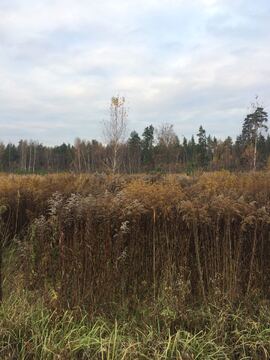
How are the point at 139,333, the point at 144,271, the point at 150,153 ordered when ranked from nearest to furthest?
the point at 139,333 → the point at 144,271 → the point at 150,153

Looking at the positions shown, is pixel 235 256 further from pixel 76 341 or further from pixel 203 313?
pixel 76 341

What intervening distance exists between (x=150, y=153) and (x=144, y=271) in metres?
56.6

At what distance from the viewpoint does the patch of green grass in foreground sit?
420 cm

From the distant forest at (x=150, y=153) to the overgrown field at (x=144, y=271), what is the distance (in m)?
16.0

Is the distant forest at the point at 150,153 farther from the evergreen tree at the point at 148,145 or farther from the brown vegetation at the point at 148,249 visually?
the brown vegetation at the point at 148,249

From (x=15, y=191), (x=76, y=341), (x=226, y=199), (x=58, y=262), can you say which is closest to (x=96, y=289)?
(x=58, y=262)

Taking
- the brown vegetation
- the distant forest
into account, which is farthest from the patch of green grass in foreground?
the distant forest

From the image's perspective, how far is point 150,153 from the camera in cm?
6188

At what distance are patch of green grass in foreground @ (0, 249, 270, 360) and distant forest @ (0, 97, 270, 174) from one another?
1667 centimetres

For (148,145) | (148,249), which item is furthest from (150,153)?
(148,249)

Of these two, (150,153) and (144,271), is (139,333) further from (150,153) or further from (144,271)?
(150,153)

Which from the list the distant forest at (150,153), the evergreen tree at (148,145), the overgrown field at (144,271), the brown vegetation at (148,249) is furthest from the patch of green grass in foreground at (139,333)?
the evergreen tree at (148,145)

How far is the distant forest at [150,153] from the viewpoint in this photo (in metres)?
35.1

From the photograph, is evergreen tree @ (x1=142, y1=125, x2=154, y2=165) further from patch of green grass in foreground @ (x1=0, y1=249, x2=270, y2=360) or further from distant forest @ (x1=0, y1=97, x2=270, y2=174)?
patch of green grass in foreground @ (x1=0, y1=249, x2=270, y2=360)
